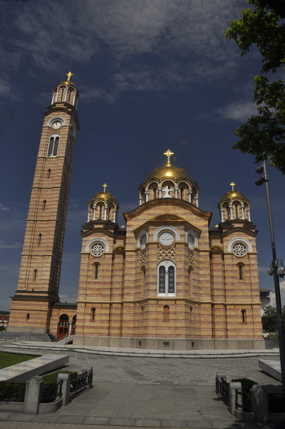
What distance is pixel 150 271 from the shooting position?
29797 millimetres

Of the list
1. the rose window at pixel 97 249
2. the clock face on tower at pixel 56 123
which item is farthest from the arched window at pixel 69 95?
the rose window at pixel 97 249

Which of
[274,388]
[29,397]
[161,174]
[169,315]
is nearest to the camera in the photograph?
[29,397]

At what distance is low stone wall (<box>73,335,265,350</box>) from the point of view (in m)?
27.6

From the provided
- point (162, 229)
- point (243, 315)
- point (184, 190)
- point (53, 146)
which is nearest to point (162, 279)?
point (162, 229)

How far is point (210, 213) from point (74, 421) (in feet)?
91.1

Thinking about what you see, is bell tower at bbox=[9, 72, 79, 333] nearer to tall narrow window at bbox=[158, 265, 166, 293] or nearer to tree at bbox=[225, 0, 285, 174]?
tall narrow window at bbox=[158, 265, 166, 293]

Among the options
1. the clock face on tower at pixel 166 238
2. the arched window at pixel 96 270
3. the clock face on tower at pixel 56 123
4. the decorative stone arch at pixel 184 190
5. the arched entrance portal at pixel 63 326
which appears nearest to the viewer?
the clock face on tower at pixel 166 238

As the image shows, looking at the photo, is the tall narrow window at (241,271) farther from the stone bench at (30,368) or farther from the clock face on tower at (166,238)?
the stone bench at (30,368)

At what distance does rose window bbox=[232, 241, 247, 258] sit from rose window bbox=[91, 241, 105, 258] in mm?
13904

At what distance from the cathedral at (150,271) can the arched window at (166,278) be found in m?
0.09

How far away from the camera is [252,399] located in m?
9.28

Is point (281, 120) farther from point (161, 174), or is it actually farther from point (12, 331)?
point (12, 331)

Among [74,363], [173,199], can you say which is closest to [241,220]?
[173,199]

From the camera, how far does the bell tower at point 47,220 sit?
35.5 metres
